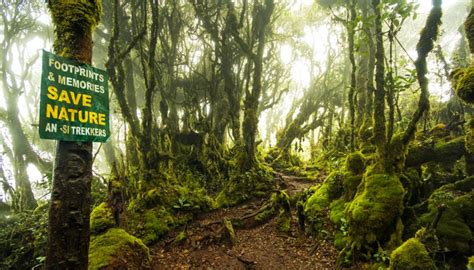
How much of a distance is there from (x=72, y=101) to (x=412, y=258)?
453cm

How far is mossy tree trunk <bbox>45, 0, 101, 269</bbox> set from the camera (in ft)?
10.3

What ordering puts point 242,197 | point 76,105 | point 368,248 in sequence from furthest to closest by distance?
point 242,197
point 368,248
point 76,105

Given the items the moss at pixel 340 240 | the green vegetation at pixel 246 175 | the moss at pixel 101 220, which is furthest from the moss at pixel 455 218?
the moss at pixel 101 220

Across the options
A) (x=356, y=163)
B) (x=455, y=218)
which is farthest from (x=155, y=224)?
(x=455, y=218)

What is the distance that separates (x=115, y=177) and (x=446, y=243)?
21.1 feet

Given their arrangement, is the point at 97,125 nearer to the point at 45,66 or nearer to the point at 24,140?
the point at 45,66

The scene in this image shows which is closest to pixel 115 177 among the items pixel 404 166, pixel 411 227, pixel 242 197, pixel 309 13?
pixel 242 197

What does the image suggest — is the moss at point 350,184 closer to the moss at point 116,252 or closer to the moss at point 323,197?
the moss at point 323,197

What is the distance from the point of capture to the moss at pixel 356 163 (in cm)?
741

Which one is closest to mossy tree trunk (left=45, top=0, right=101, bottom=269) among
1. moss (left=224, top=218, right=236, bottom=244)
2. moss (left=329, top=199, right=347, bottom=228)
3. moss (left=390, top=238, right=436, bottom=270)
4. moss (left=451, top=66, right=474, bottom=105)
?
moss (left=390, top=238, right=436, bottom=270)

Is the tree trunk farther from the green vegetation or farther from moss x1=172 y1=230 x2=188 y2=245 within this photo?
moss x1=172 y1=230 x2=188 y2=245

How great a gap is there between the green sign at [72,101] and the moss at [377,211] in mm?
4789

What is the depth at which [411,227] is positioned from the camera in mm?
5477

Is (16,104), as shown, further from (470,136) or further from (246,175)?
(470,136)
